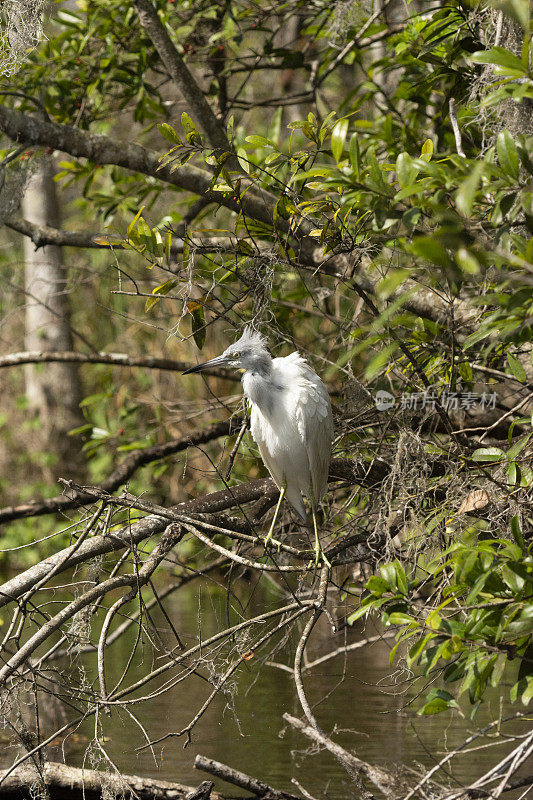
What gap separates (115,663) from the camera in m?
5.02

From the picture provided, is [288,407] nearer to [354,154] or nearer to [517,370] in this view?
[517,370]

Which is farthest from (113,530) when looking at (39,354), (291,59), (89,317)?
(89,317)

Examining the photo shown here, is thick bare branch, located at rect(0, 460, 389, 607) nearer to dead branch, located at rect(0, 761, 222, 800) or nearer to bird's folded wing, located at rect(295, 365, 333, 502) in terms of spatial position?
bird's folded wing, located at rect(295, 365, 333, 502)

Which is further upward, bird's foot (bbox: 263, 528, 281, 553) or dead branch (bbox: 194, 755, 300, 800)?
bird's foot (bbox: 263, 528, 281, 553)

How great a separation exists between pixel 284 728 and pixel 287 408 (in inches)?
45.4

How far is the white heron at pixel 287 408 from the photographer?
3191 millimetres

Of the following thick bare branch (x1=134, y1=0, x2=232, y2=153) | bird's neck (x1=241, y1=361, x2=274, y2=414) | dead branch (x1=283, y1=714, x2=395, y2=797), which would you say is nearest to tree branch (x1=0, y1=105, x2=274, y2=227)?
thick bare branch (x1=134, y1=0, x2=232, y2=153)

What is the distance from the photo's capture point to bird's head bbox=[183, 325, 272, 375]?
321 cm

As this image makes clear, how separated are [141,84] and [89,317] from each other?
5.82 m

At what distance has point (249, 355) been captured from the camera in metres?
3.21

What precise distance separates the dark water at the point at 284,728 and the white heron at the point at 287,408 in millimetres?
688

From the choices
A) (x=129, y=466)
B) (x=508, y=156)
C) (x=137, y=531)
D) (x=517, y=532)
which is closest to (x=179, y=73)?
(x=129, y=466)

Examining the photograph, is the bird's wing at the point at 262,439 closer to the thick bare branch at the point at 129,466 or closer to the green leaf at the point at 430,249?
the thick bare branch at the point at 129,466

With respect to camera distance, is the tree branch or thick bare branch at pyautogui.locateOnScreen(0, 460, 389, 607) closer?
thick bare branch at pyautogui.locateOnScreen(0, 460, 389, 607)
